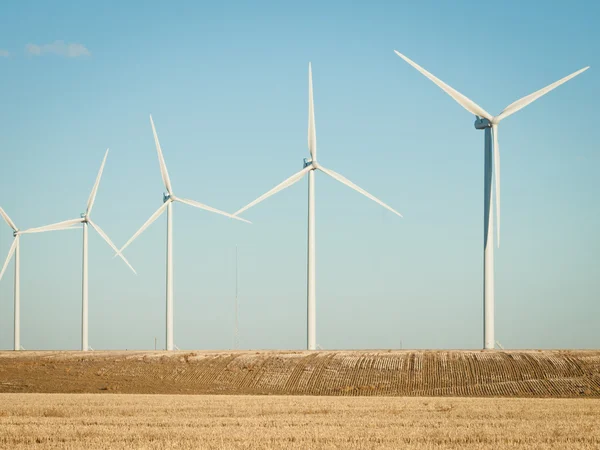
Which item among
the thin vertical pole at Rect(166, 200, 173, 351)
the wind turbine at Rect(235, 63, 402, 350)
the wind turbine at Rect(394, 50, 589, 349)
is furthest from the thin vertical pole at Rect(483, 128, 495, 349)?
the thin vertical pole at Rect(166, 200, 173, 351)

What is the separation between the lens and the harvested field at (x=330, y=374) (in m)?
68.3

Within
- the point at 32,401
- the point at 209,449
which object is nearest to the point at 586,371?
the point at 32,401

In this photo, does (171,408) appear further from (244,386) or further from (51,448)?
(244,386)

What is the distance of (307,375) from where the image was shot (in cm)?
7538

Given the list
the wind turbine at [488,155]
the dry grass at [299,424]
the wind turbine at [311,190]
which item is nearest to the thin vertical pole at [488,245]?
the wind turbine at [488,155]

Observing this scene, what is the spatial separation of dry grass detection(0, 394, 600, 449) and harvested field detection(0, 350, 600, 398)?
1265 cm

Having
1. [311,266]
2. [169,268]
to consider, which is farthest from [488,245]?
[169,268]

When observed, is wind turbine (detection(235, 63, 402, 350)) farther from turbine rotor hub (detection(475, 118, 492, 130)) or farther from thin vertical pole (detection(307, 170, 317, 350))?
turbine rotor hub (detection(475, 118, 492, 130))

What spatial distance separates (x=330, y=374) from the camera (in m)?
75.1

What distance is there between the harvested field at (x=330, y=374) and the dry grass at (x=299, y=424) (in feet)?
41.5

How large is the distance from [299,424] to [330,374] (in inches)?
1335

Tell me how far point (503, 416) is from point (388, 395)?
72.9 feet

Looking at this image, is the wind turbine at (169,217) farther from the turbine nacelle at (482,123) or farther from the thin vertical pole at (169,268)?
the turbine nacelle at (482,123)

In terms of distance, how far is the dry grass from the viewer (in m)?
35.5
